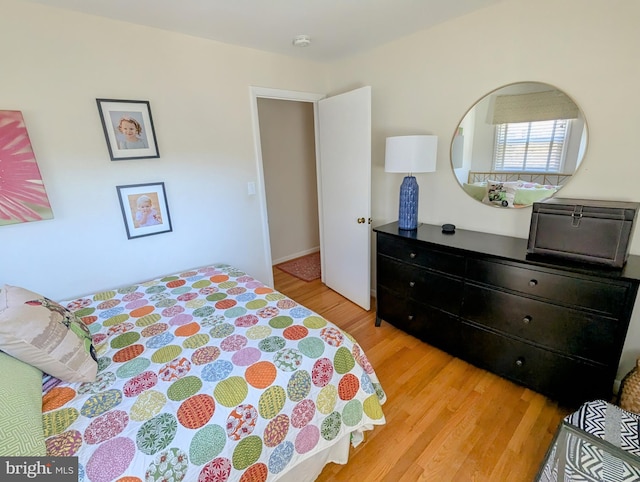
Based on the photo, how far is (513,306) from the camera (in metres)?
1.70

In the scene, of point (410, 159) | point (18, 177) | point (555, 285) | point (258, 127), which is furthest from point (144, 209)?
point (555, 285)

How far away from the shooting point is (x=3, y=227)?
66.6 inches

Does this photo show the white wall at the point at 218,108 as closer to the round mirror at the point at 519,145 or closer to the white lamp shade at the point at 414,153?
the round mirror at the point at 519,145

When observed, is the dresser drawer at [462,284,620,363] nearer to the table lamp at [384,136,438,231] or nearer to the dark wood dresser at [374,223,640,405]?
the dark wood dresser at [374,223,640,405]

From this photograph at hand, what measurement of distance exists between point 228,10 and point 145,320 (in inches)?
72.7

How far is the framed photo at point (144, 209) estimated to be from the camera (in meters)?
2.06

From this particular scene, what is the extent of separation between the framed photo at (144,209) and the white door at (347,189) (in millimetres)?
1473

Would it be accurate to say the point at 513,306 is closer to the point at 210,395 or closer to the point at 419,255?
the point at 419,255

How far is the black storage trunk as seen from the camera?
53.9 inches

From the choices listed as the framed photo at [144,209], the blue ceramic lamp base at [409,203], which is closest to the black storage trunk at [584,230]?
the blue ceramic lamp base at [409,203]

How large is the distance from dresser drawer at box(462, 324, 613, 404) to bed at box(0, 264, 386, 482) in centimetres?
82

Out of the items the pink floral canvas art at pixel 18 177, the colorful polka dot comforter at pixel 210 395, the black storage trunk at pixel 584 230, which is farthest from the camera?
the pink floral canvas art at pixel 18 177

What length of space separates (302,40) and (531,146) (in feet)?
5.75

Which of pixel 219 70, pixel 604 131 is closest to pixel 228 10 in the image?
pixel 219 70
